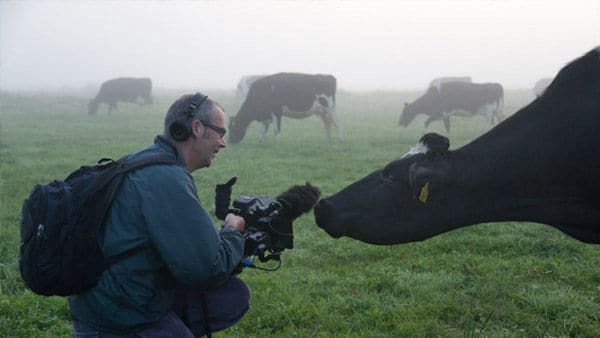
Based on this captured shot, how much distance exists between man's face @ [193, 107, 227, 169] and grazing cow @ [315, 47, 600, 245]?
1343 millimetres

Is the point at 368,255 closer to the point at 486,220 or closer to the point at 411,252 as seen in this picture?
the point at 411,252

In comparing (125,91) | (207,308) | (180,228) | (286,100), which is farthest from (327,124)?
(125,91)

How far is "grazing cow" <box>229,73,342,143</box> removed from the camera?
19698 mm

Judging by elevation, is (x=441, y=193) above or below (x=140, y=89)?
above

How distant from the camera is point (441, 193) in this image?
152 inches

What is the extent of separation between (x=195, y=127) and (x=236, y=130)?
1654 cm

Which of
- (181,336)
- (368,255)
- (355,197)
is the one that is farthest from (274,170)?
(181,336)

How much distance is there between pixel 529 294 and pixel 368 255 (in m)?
1.83

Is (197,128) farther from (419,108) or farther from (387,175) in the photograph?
(419,108)

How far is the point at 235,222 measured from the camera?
2.99m

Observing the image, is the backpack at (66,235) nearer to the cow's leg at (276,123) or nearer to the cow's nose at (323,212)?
the cow's nose at (323,212)

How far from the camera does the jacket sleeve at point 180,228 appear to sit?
250 centimetres

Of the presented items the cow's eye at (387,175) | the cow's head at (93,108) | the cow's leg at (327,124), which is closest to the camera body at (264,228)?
the cow's eye at (387,175)

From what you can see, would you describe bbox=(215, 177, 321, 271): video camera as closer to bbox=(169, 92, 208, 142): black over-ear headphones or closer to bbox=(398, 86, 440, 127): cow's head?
bbox=(169, 92, 208, 142): black over-ear headphones
